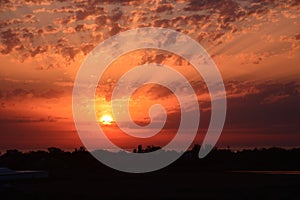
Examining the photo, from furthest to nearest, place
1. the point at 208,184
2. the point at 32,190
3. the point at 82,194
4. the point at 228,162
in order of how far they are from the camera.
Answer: the point at 228,162 < the point at 208,184 < the point at 32,190 < the point at 82,194

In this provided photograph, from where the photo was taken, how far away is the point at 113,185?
58500 millimetres

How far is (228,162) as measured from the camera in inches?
4567

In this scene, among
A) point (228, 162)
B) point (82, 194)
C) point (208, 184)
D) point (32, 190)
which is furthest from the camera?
point (228, 162)

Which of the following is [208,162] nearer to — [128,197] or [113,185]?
[113,185]

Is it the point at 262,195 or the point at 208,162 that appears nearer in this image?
the point at 262,195

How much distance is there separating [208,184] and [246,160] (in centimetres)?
6243

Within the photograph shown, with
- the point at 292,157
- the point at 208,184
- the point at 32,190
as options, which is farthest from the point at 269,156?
the point at 32,190

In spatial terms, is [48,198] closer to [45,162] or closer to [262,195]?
[262,195]

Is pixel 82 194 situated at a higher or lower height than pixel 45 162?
lower

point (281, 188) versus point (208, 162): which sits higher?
point (208, 162)

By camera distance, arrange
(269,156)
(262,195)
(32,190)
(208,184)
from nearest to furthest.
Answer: (262,195) < (32,190) < (208,184) < (269,156)

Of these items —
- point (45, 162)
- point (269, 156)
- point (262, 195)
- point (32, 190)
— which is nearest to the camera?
point (262, 195)

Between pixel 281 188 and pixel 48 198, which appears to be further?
pixel 281 188

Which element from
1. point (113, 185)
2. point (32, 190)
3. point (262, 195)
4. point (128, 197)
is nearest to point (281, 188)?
point (262, 195)
